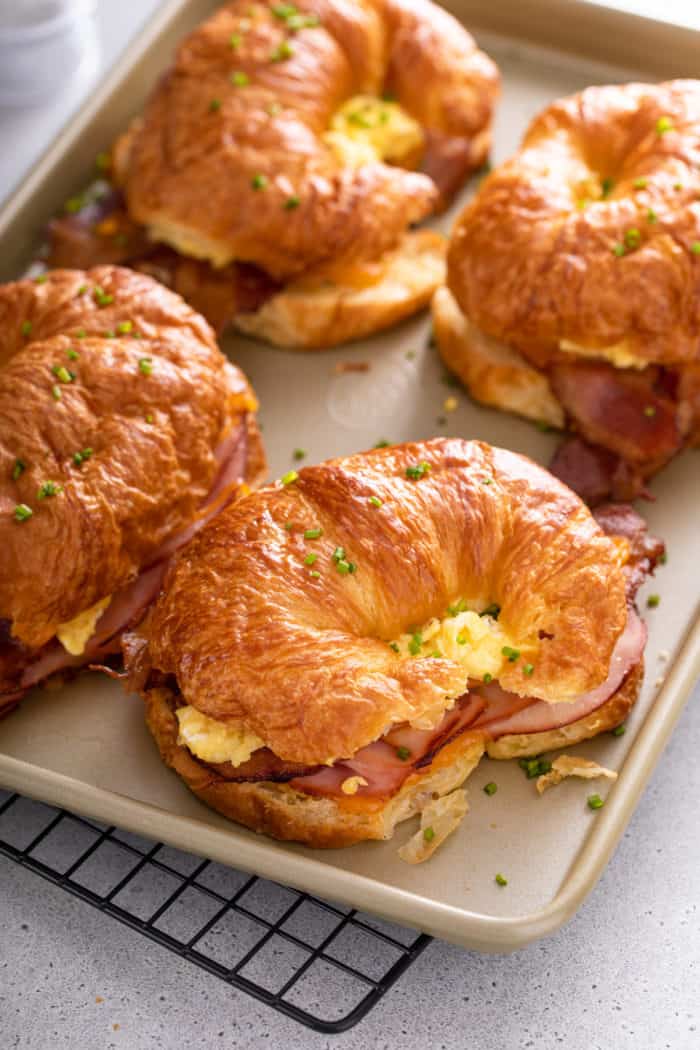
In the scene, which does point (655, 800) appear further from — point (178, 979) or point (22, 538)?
point (22, 538)

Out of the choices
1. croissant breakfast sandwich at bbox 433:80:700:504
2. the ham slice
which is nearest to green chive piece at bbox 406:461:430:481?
the ham slice

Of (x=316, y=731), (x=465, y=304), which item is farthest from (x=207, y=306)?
(x=316, y=731)

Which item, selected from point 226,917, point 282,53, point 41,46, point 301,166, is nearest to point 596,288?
point 301,166

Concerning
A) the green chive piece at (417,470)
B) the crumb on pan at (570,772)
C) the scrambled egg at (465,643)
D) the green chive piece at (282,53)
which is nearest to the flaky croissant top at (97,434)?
the green chive piece at (417,470)

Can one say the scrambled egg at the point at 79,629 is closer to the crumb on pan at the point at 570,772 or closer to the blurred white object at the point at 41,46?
the crumb on pan at the point at 570,772

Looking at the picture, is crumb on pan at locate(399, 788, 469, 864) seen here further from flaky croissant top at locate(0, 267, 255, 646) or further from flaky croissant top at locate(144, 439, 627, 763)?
flaky croissant top at locate(0, 267, 255, 646)

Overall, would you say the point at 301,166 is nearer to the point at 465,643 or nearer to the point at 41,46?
the point at 41,46
